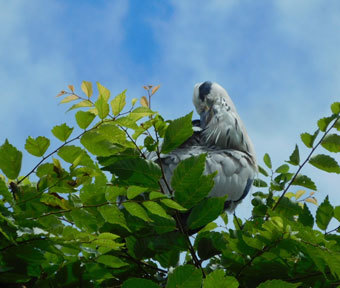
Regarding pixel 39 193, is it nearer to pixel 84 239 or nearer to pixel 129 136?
pixel 84 239

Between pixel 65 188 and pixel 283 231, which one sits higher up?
pixel 65 188

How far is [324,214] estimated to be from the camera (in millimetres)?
1306

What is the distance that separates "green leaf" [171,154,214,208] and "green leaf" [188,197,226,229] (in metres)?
0.05

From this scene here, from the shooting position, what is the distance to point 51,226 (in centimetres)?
106

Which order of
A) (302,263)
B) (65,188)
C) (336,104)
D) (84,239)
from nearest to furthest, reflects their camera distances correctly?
(84,239) < (65,188) < (302,263) < (336,104)

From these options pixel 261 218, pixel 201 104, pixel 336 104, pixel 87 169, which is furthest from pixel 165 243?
pixel 201 104

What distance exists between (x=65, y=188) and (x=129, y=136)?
0.70ft

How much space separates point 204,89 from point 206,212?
1.85m

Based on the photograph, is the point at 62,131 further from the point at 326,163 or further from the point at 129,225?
the point at 326,163

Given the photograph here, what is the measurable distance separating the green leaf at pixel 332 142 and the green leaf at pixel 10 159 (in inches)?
36.2

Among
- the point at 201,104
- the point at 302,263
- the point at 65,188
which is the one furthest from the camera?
the point at 201,104

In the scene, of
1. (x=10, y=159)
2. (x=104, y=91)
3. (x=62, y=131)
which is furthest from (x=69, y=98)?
(x=10, y=159)

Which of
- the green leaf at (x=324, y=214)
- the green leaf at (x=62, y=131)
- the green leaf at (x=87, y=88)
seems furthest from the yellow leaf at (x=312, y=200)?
the green leaf at (x=62, y=131)

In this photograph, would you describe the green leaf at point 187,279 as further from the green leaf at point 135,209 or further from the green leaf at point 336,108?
the green leaf at point 336,108
